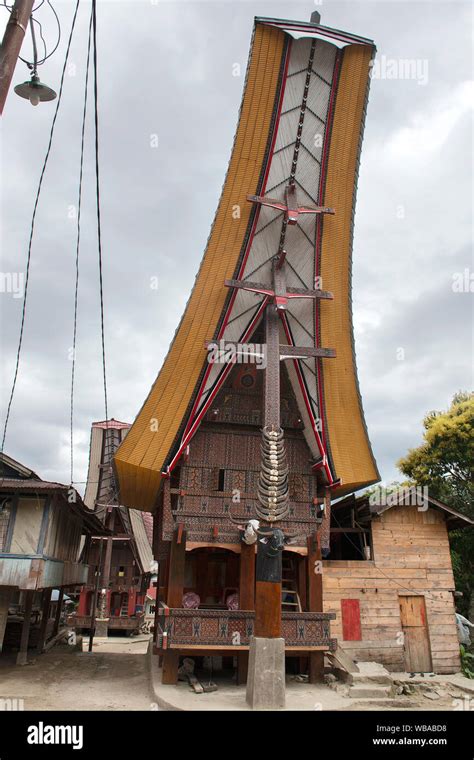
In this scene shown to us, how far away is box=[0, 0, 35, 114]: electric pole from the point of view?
5.11m

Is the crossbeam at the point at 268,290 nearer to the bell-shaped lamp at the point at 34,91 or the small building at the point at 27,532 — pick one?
the bell-shaped lamp at the point at 34,91

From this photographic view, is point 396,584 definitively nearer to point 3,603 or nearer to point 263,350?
point 263,350

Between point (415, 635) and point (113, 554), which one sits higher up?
point (113, 554)

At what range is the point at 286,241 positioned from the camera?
14.6 meters

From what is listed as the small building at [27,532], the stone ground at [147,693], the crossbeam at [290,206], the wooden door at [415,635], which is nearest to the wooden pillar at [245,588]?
the stone ground at [147,693]

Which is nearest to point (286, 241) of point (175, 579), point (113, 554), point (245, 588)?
point (245, 588)

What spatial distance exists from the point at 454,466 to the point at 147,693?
17132 millimetres

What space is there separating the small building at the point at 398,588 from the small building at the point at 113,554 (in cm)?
1586

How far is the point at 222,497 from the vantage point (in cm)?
1377

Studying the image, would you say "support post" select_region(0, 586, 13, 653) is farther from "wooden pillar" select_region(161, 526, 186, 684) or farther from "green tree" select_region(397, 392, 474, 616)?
"green tree" select_region(397, 392, 474, 616)

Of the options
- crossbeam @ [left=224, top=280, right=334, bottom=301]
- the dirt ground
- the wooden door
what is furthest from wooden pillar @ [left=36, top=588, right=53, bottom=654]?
crossbeam @ [left=224, top=280, right=334, bottom=301]

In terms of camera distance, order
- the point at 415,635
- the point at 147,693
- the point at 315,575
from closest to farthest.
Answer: the point at 147,693 < the point at 315,575 < the point at 415,635

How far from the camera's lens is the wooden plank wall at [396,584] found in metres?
15.3
